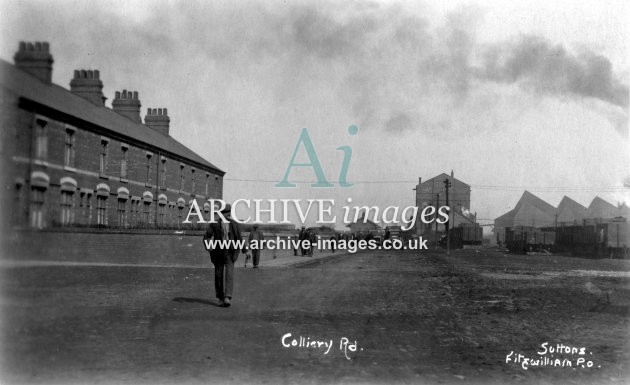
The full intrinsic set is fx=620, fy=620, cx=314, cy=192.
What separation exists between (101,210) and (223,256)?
2438 millimetres

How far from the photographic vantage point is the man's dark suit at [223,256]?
390 inches

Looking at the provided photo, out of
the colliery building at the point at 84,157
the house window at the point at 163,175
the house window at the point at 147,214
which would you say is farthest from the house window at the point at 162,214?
the house window at the point at 163,175

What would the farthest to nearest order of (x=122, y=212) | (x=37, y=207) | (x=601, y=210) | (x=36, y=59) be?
(x=601, y=210)
(x=122, y=212)
(x=36, y=59)
(x=37, y=207)

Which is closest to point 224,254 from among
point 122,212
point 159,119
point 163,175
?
point 163,175

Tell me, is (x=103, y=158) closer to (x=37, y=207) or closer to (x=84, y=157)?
(x=84, y=157)

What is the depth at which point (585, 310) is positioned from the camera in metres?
Answer: 10.8

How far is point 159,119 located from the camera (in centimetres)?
842

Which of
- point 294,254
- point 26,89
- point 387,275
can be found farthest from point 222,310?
point 294,254

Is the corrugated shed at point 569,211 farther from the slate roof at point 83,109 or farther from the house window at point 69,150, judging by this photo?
the house window at point 69,150

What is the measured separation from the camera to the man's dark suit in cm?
991

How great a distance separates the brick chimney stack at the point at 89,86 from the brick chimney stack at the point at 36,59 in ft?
1.11

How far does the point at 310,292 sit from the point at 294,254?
63.5 feet

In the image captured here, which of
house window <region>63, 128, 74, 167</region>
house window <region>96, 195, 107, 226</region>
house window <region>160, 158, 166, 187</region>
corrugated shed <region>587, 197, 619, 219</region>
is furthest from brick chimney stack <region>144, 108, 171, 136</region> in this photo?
corrugated shed <region>587, 197, 619, 219</region>

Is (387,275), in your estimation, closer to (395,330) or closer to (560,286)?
(560,286)
